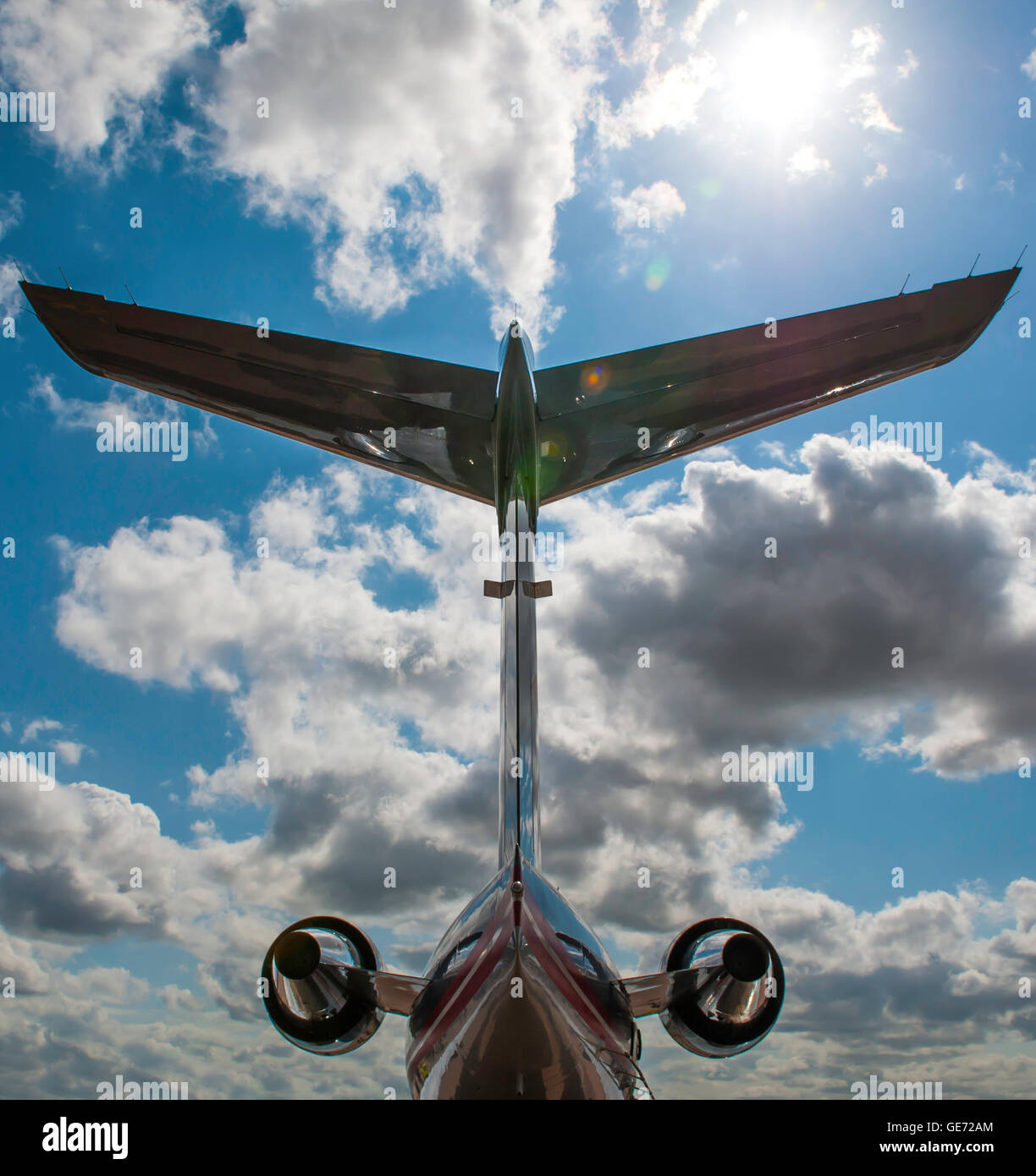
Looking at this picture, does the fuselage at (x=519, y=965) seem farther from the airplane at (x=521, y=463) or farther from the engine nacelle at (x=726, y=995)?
the engine nacelle at (x=726, y=995)

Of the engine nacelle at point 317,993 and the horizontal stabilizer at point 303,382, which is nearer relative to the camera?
the engine nacelle at point 317,993

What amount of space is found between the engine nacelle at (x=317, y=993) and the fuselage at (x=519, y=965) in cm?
68

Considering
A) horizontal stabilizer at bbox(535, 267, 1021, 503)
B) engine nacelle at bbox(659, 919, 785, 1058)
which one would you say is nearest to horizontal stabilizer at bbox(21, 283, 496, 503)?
horizontal stabilizer at bbox(535, 267, 1021, 503)

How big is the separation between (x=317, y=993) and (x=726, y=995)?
11.3 feet

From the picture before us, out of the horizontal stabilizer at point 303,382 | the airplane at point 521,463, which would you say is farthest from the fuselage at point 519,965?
the horizontal stabilizer at point 303,382

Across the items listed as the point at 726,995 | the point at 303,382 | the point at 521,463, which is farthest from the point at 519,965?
the point at 303,382

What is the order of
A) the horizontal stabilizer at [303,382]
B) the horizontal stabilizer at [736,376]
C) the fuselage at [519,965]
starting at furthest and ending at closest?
the horizontal stabilizer at [736,376]
the horizontal stabilizer at [303,382]
the fuselage at [519,965]

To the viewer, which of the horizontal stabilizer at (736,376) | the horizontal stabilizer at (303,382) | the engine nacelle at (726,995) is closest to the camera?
the engine nacelle at (726,995)

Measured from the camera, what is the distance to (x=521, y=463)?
7805 mm

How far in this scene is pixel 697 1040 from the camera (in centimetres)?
Answer: 710

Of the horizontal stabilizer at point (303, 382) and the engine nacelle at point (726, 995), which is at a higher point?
the horizontal stabilizer at point (303, 382)

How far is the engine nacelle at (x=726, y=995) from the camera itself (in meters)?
6.16
